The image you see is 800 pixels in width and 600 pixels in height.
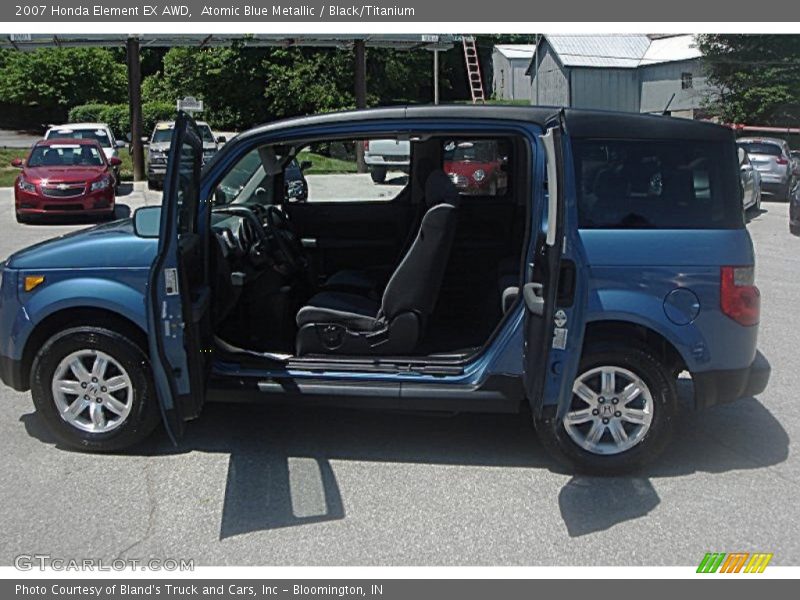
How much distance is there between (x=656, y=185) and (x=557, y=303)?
99cm

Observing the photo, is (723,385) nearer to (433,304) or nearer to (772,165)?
(433,304)

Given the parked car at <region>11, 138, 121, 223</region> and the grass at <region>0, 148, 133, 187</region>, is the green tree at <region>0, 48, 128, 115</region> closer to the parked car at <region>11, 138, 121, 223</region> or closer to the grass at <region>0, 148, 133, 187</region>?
the grass at <region>0, 148, 133, 187</region>

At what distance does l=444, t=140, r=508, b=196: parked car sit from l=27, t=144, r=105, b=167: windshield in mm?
12468

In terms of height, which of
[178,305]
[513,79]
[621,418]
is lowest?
[621,418]

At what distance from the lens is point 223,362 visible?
4.81 metres

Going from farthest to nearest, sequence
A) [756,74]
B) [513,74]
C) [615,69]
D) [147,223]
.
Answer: [513,74] < [615,69] < [756,74] < [147,223]

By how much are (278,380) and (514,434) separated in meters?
1.48

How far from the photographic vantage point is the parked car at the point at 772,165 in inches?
838

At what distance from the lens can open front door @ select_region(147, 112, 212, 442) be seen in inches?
160

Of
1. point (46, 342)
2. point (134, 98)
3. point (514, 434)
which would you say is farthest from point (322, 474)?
point (134, 98)

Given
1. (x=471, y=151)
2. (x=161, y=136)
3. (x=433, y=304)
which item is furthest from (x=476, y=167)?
(x=161, y=136)

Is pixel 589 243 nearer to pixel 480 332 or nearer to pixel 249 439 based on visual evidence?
pixel 480 332

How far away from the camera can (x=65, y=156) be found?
16.9 metres

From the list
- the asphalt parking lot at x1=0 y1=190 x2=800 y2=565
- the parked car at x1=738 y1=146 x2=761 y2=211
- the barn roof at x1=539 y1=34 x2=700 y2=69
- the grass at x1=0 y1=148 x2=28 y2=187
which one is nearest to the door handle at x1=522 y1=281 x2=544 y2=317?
the asphalt parking lot at x1=0 y1=190 x2=800 y2=565
